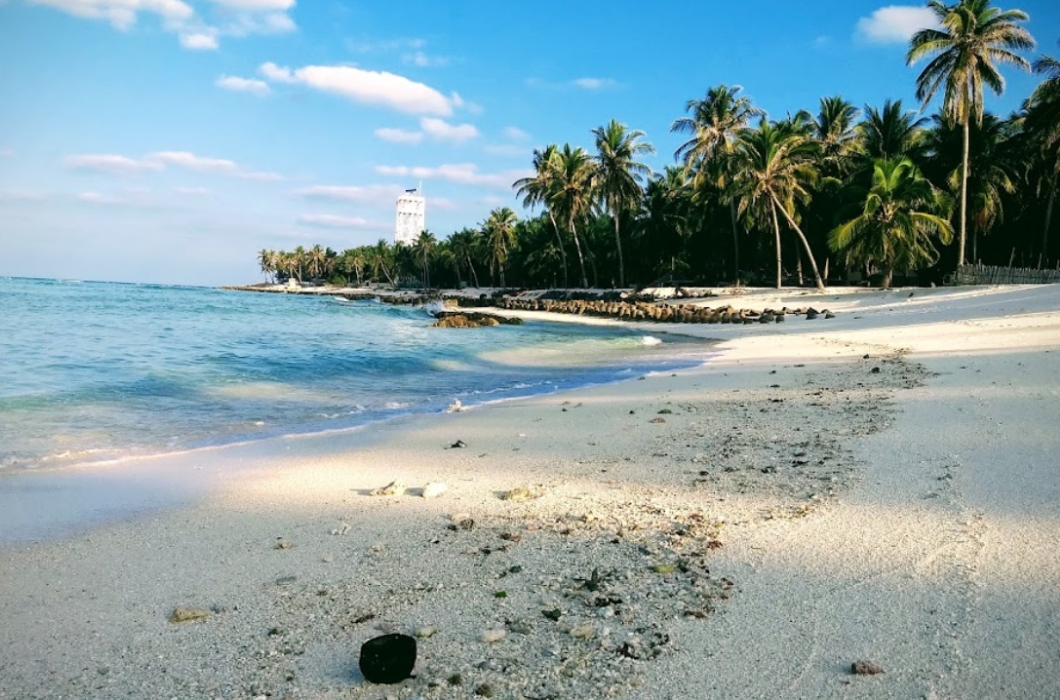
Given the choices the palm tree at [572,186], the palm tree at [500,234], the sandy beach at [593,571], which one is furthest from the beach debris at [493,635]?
the palm tree at [500,234]

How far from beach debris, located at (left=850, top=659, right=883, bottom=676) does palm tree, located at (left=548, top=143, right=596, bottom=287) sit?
180 ft

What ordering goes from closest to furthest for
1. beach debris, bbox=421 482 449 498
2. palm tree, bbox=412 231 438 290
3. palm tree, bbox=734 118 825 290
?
1. beach debris, bbox=421 482 449 498
2. palm tree, bbox=734 118 825 290
3. palm tree, bbox=412 231 438 290

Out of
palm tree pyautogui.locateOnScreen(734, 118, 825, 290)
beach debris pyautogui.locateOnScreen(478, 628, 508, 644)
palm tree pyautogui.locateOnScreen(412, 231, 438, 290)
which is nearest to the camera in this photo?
beach debris pyautogui.locateOnScreen(478, 628, 508, 644)

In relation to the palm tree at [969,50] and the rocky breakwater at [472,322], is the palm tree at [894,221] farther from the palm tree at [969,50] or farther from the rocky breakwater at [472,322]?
the rocky breakwater at [472,322]

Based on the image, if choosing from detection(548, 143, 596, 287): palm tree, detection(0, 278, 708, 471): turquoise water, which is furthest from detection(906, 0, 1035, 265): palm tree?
detection(548, 143, 596, 287): palm tree

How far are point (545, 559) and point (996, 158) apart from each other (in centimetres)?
4490

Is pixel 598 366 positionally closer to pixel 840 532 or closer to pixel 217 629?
pixel 840 532

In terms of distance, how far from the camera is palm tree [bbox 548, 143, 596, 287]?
5619cm

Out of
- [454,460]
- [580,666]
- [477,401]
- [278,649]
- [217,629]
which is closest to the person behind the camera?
[580,666]

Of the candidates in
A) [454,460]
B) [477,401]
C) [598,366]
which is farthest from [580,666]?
[598,366]

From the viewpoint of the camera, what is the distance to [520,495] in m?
5.29

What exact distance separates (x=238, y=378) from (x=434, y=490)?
1085 cm

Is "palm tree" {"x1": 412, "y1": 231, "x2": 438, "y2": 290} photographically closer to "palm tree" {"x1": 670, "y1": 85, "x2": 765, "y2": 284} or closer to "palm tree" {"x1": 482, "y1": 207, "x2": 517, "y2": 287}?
"palm tree" {"x1": 482, "y1": 207, "x2": 517, "y2": 287}

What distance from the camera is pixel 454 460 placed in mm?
6902
